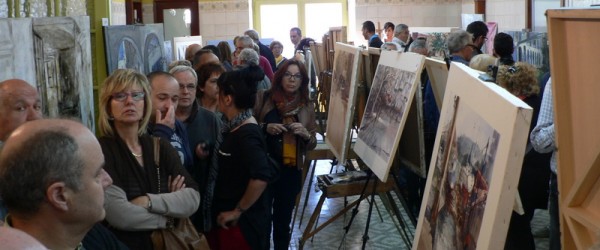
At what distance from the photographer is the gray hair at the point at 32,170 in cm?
223

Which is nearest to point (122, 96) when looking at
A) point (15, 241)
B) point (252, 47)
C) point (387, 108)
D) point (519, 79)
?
point (387, 108)

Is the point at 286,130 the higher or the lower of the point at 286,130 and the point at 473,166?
the lower

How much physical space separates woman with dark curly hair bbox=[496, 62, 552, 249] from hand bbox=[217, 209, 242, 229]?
1608 millimetres

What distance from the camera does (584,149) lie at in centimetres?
263

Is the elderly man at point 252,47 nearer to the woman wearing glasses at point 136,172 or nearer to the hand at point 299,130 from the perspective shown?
the hand at point 299,130

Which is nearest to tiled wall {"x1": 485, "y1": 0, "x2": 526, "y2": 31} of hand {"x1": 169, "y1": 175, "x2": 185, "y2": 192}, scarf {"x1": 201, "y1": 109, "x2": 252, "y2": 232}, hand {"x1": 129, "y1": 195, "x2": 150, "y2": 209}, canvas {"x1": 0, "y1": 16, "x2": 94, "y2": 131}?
scarf {"x1": 201, "y1": 109, "x2": 252, "y2": 232}

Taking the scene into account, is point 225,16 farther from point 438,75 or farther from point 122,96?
point 122,96

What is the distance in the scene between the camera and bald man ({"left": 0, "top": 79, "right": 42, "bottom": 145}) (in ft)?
10.8

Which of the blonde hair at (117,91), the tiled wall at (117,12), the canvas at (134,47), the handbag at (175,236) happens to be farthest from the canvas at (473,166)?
the tiled wall at (117,12)

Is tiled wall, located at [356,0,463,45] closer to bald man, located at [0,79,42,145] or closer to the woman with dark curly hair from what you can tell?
the woman with dark curly hair

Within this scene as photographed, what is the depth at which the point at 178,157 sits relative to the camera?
12.3 feet

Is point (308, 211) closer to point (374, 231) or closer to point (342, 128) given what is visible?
point (374, 231)

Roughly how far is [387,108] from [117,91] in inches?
65.9

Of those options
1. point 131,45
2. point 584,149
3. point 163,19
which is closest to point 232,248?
point 131,45
